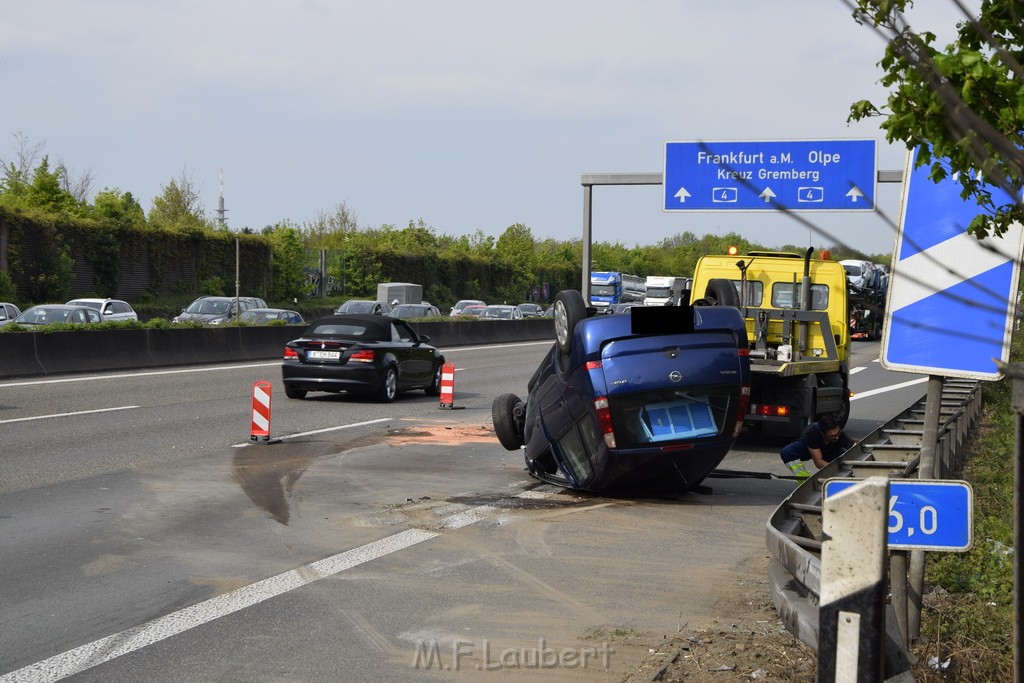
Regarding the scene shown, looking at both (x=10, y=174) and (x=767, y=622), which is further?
(x=10, y=174)

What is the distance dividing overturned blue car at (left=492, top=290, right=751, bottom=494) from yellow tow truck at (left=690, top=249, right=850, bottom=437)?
3551mm

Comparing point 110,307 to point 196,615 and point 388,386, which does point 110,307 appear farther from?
point 196,615

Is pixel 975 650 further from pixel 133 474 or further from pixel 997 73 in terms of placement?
pixel 133 474

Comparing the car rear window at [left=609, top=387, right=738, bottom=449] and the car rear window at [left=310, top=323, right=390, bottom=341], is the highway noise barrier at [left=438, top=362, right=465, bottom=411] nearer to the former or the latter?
the car rear window at [left=310, top=323, right=390, bottom=341]

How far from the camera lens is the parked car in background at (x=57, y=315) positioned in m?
28.6

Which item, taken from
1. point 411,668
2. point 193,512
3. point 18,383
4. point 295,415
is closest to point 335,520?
point 193,512

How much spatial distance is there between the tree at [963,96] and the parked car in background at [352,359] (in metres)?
17.9

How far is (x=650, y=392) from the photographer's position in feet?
35.0

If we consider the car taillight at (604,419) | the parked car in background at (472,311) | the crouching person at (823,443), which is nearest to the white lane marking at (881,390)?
the crouching person at (823,443)

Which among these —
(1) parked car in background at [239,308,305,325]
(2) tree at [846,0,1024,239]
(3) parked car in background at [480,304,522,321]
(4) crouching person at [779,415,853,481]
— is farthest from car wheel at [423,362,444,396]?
(3) parked car in background at [480,304,522,321]

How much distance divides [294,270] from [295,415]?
46.7 meters

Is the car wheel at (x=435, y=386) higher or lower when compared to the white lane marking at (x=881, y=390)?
higher

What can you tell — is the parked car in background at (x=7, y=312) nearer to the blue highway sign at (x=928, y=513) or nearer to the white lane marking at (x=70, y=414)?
the white lane marking at (x=70, y=414)

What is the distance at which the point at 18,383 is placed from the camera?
22516 mm
